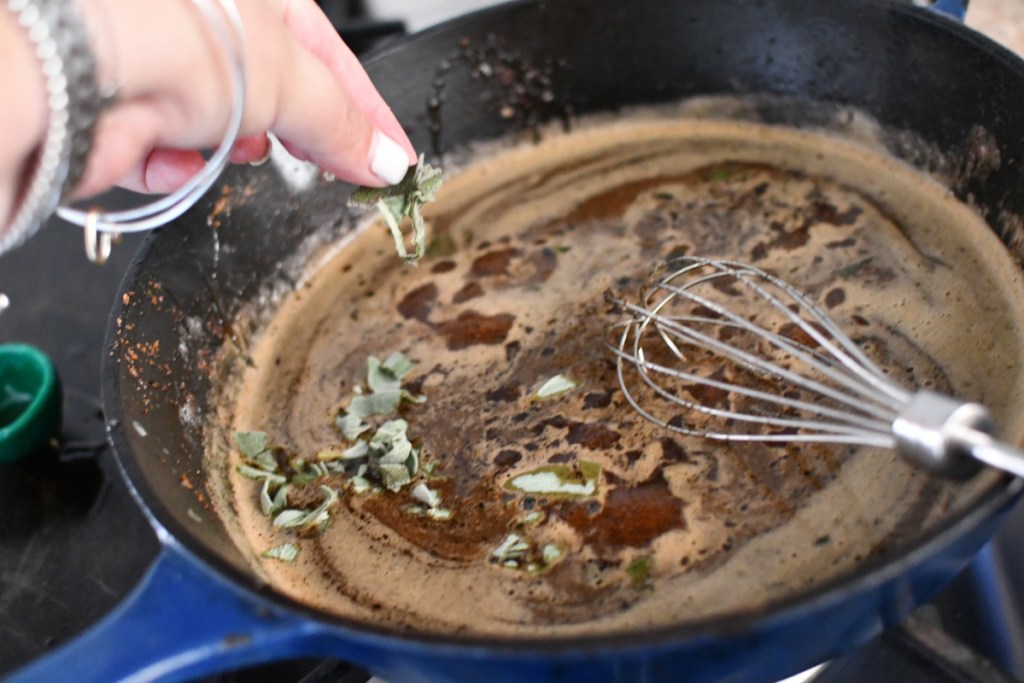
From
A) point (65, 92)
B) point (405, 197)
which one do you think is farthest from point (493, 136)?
point (65, 92)

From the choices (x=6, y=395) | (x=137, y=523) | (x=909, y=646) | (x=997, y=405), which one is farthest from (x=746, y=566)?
(x=6, y=395)

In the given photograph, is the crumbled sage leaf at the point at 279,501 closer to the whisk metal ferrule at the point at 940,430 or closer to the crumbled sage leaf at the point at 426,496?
the crumbled sage leaf at the point at 426,496

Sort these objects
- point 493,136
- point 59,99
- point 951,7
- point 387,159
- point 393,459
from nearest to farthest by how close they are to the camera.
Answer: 1. point 59,99
2. point 387,159
3. point 393,459
4. point 951,7
5. point 493,136

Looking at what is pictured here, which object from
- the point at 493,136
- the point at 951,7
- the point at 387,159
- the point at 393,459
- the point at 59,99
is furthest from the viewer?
the point at 493,136

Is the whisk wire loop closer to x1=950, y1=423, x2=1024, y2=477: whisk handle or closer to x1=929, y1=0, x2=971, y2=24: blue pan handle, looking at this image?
x1=950, y1=423, x2=1024, y2=477: whisk handle

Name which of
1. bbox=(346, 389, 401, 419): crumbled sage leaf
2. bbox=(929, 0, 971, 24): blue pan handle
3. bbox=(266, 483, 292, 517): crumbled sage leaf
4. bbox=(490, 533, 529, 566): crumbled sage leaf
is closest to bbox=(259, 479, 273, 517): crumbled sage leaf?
bbox=(266, 483, 292, 517): crumbled sage leaf

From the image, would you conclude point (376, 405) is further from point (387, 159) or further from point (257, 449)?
point (387, 159)

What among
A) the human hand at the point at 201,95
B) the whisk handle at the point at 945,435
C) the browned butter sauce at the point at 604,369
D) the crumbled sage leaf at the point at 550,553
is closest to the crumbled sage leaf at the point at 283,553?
the browned butter sauce at the point at 604,369
